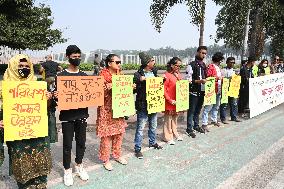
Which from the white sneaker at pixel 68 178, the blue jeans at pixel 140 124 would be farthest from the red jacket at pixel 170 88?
the white sneaker at pixel 68 178

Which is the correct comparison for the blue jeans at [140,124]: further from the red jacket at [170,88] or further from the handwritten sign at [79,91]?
the handwritten sign at [79,91]

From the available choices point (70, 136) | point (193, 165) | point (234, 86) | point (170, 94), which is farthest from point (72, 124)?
point (234, 86)

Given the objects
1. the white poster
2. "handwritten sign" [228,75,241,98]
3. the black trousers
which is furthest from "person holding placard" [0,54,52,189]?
the white poster

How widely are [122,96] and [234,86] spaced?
5.27 metres

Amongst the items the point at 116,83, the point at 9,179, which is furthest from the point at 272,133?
the point at 9,179

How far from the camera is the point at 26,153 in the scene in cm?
443

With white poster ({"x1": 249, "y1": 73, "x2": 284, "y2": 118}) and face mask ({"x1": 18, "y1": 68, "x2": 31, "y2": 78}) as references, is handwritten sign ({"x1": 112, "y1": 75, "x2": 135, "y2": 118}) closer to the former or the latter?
face mask ({"x1": 18, "y1": 68, "x2": 31, "y2": 78})

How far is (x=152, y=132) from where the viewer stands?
23.4ft

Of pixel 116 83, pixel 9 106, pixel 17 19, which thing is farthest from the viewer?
pixel 17 19

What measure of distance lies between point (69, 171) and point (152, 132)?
2312 mm

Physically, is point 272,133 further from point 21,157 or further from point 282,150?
point 21,157

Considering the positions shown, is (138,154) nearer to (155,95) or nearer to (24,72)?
(155,95)

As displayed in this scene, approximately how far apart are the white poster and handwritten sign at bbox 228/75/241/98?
0.46 metres

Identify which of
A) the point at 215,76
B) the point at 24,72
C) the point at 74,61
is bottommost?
the point at 215,76
